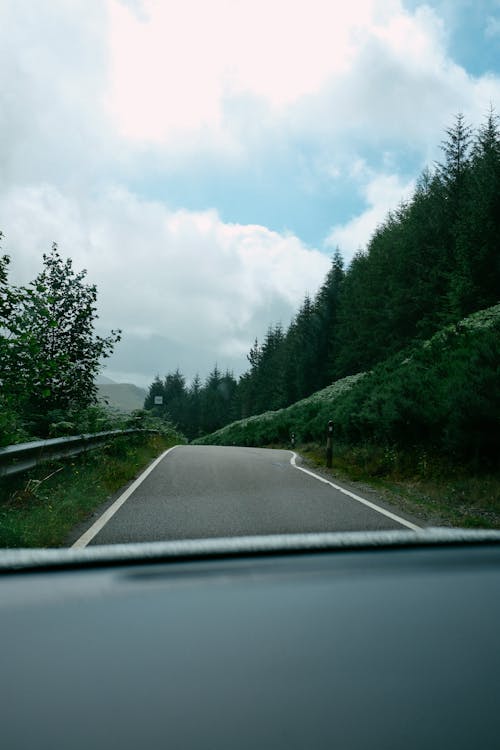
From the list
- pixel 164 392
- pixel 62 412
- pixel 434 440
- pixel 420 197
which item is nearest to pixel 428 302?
pixel 420 197

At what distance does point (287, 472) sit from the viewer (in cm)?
1301

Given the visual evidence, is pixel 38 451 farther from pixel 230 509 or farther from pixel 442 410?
pixel 442 410

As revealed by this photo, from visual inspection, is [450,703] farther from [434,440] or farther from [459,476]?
[434,440]

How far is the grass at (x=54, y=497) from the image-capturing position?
5.80m

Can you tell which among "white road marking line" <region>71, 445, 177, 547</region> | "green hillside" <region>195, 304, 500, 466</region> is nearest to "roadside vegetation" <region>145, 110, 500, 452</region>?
"green hillside" <region>195, 304, 500, 466</region>

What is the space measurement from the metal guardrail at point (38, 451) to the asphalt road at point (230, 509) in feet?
4.59

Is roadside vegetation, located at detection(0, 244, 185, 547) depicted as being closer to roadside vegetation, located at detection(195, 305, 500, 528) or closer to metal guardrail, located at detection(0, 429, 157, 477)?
metal guardrail, located at detection(0, 429, 157, 477)

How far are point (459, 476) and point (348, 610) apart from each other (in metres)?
9.95

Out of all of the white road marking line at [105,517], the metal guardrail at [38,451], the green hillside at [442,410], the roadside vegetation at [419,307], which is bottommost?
the white road marking line at [105,517]

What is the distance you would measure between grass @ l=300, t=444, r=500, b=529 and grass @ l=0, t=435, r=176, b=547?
474 cm

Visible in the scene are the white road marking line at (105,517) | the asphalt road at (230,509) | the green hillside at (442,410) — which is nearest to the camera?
the white road marking line at (105,517)

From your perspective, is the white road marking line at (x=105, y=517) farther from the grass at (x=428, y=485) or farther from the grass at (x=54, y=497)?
the grass at (x=428, y=485)

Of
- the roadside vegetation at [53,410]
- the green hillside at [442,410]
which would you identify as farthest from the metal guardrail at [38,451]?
the green hillside at [442,410]

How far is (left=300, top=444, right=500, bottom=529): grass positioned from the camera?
8.09m
